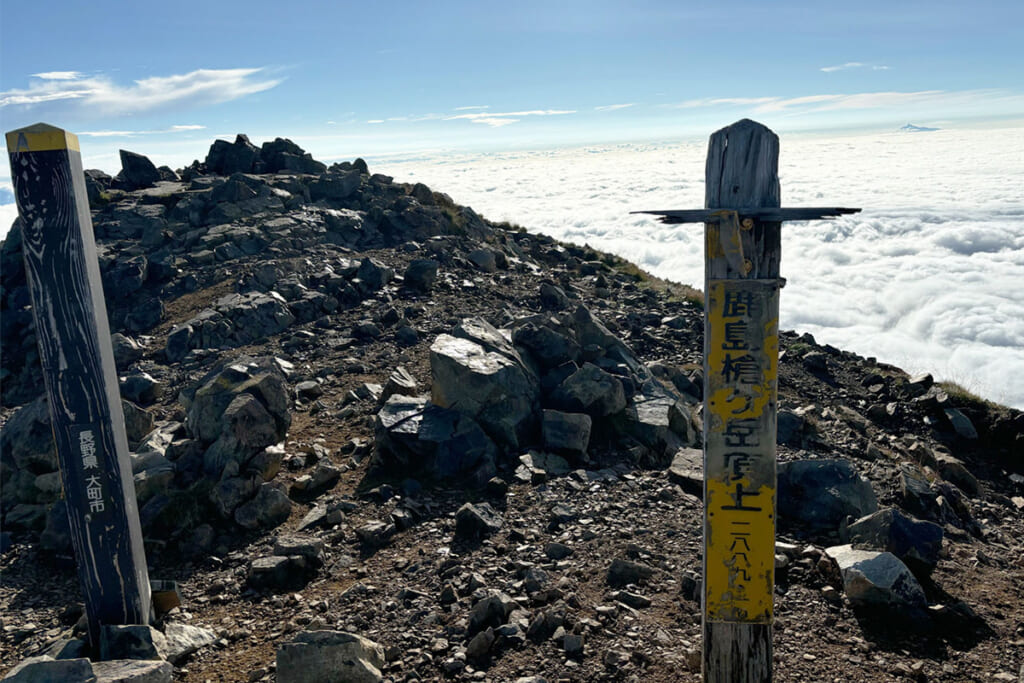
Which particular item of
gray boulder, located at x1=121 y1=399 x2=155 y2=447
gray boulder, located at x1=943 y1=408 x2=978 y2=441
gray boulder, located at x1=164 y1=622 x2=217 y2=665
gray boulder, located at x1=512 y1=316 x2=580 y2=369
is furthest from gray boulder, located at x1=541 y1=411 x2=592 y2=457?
gray boulder, located at x1=943 y1=408 x2=978 y2=441

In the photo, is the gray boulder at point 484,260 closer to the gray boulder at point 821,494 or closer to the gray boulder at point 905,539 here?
the gray boulder at point 821,494

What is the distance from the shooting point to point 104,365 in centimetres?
510

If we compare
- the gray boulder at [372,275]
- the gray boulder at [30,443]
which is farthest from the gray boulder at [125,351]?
the gray boulder at [372,275]

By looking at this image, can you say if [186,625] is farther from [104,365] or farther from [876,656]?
[876,656]

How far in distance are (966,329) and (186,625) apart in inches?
4860

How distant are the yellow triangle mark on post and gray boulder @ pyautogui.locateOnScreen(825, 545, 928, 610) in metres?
7.04

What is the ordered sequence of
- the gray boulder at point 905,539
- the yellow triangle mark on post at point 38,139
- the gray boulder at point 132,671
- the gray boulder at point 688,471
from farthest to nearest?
the gray boulder at point 688,471 < the gray boulder at point 905,539 < the yellow triangle mark on post at point 38,139 < the gray boulder at point 132,671

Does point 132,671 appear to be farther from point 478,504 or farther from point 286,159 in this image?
point 286,159

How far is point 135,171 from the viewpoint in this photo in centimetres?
2595

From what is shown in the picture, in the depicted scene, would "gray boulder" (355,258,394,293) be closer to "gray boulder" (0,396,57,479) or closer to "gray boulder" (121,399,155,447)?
"gray boulder" (121,399,155,447)

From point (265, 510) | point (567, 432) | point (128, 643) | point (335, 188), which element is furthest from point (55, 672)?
point (335, 188)

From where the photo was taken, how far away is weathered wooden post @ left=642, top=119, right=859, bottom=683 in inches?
139

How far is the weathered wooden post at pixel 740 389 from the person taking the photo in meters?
3.54

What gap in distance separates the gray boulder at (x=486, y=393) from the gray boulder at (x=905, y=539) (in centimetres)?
410
